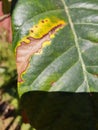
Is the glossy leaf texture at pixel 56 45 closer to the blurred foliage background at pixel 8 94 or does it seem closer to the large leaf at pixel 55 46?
the large leaf at pixel 55 46

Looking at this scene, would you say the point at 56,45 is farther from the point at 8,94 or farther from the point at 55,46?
the point at 8,94

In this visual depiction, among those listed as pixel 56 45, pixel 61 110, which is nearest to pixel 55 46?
pixel 56 45

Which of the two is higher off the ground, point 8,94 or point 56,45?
point 56,45

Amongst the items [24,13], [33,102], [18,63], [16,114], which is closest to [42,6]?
[24,13]

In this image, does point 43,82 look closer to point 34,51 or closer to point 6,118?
point 34,51

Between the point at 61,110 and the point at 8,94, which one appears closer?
the point at 61,110

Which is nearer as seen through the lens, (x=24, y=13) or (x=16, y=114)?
(x=24, y=13)

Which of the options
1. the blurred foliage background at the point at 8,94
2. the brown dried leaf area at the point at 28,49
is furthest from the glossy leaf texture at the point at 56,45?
the blurred foliage background at the point at 8,94

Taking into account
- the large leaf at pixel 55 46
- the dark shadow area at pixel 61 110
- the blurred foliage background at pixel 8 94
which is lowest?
the blurred foliage background at pixel 8 94
